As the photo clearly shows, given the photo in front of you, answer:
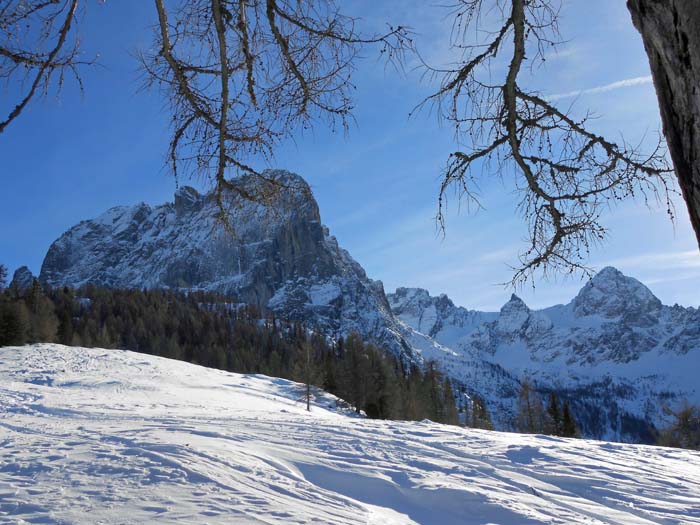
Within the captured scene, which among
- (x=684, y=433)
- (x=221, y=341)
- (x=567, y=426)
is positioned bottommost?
(x=567, y=426)

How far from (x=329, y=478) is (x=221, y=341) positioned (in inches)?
3075

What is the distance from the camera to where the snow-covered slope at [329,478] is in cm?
424

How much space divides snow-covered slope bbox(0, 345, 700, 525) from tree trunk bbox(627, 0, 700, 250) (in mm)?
3823

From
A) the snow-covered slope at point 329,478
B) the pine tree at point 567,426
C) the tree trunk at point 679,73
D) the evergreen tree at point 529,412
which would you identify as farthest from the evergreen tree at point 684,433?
the tree trunk at point 679,73

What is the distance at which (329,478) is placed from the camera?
5727 millimetres

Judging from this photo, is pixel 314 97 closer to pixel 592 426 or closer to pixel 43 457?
pixel 43 457

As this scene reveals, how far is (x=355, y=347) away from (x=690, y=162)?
152ft

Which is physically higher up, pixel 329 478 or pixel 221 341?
pixel 221 341

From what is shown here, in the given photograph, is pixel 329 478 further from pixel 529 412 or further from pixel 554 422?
pixel 529 412

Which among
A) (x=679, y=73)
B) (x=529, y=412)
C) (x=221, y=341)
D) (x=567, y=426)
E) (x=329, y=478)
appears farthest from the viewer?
(x=221, y=341)

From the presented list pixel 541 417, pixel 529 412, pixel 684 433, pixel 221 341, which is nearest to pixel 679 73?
pixel 684 433

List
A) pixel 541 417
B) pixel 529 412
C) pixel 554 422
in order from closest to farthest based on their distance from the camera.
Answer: pixel 554 422
pixel 541 417
pixel 529 412

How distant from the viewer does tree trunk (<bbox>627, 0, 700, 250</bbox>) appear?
1.19 metres

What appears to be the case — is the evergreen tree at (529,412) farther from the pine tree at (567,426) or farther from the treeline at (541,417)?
the pine tree at (567,426)
